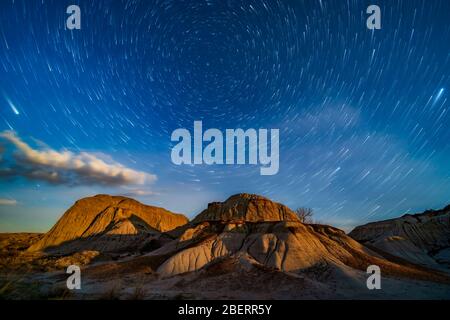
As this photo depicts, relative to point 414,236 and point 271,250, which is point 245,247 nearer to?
point 271,250

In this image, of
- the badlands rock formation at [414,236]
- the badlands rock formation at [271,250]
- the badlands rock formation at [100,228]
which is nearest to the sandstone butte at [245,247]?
the badlands rock formation at [271,250]

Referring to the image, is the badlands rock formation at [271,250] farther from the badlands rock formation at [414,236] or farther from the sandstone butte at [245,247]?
the badlands rock formation at [414,236]

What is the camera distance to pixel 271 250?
4716 centimetres

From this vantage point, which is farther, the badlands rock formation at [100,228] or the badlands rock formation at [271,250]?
the badlands rock formation at [100,228]

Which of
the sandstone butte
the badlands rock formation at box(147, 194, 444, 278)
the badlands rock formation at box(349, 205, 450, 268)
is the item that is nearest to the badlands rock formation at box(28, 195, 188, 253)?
the sandstone butte

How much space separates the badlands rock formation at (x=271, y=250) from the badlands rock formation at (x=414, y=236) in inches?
1037

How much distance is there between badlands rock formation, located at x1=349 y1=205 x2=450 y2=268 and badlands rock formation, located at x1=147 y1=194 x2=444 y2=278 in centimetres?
2633

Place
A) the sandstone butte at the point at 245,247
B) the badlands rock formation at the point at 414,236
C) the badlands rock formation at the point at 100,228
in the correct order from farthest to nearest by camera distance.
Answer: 1. the badlands rock formation at the point at 100,228
2. the badlands rock formation at the point at 414,236
3. the sandstone butte at the point at 245,247

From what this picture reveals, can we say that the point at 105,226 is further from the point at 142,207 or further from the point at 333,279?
the point at 333,279

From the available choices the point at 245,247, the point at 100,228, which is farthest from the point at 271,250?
the point at 100,228

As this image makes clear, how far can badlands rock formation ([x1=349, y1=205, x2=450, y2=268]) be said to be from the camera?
238ft

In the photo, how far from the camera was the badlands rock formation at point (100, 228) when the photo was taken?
8756cm
